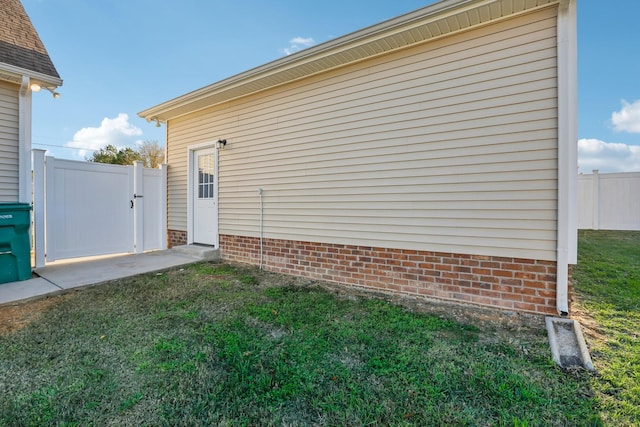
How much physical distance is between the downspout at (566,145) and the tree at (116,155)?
1874 cm

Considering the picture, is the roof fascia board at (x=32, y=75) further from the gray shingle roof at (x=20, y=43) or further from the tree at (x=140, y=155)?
the tree at (x=140, y=155)

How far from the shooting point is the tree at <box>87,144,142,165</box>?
1664 centimetres

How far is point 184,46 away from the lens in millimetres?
8164

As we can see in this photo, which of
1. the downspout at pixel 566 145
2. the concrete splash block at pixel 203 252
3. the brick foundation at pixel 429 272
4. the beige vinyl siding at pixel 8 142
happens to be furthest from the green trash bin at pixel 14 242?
the downspout at pixel 566 145

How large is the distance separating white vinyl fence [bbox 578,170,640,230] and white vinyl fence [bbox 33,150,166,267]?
12.6 m

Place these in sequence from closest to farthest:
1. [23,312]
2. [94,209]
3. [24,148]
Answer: [23,312] < [24,148] < [94,209]

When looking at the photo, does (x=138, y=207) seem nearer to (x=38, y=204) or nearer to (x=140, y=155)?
(x=38, y=204)

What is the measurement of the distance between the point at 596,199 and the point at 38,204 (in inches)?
560

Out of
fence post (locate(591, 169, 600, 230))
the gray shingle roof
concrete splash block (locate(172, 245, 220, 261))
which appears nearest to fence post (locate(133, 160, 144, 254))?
concrete splash block (locate(172, 245, 220, 261))

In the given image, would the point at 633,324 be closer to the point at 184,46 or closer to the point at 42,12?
the point at 184,46

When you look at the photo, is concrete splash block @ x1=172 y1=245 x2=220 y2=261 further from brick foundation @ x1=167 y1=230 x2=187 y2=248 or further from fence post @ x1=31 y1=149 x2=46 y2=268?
fence post @ x1=31 y1=149 x2=46 y2=268

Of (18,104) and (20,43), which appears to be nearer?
(18,104)

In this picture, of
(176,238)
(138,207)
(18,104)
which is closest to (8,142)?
(18,104)

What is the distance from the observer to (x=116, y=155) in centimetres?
1686
